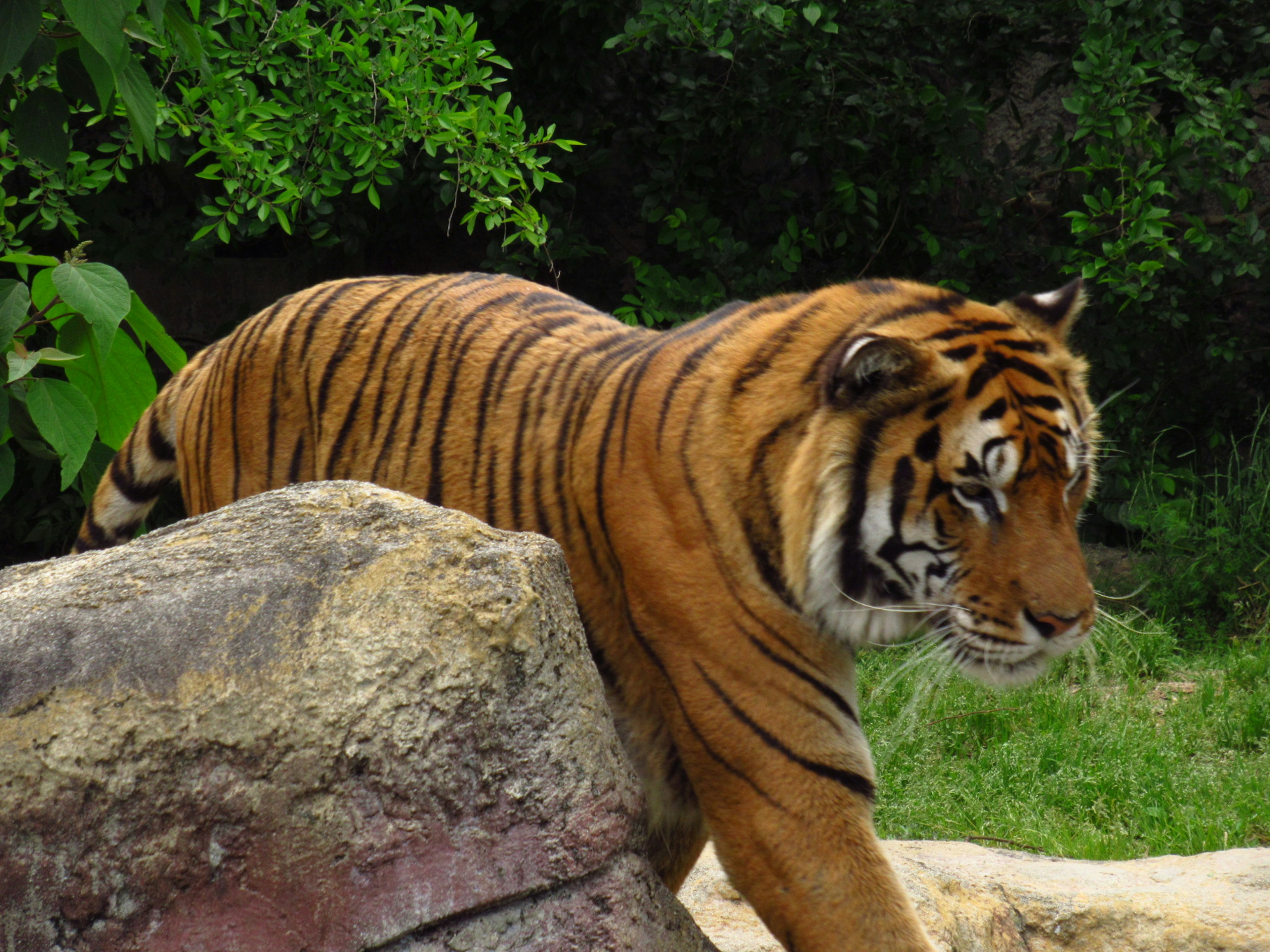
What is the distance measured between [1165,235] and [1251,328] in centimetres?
97

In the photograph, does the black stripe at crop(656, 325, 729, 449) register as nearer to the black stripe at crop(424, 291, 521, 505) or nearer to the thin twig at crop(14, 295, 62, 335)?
the black stripe at crop(424, 291, 521, 505)

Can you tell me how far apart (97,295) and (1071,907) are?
221 cm

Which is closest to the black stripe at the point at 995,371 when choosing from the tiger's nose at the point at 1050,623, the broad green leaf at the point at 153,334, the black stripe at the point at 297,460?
the tiger's nose at the point at 1050,623

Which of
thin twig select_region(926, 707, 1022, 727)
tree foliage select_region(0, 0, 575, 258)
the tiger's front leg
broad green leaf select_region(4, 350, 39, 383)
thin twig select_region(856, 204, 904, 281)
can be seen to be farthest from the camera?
thin twig select_region(856, 204, 904, 281)

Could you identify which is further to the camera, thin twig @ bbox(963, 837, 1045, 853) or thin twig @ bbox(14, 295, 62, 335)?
thin twig @ bbox(963, 837, 1045, 853)

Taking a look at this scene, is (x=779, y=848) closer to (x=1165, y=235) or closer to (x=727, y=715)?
(x=727, y=715)

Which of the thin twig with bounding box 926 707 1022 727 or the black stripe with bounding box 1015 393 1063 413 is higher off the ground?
the black stripe with bounding box 1015 393 1063 413

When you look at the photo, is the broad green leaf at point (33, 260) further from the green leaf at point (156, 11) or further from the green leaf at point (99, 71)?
the green leaf at point (156, 11)

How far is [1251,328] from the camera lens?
5.84 m

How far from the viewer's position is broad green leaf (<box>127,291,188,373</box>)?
2473 millimetres

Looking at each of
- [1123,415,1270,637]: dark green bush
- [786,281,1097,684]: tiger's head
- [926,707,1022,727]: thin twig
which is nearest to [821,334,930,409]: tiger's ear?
[786,281,1097,684]: tiger's head

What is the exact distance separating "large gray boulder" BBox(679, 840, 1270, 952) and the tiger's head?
0.85m

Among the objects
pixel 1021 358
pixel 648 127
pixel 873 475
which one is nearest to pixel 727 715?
pixel 873 475

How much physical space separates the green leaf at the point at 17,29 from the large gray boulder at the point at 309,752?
0.88 metres
